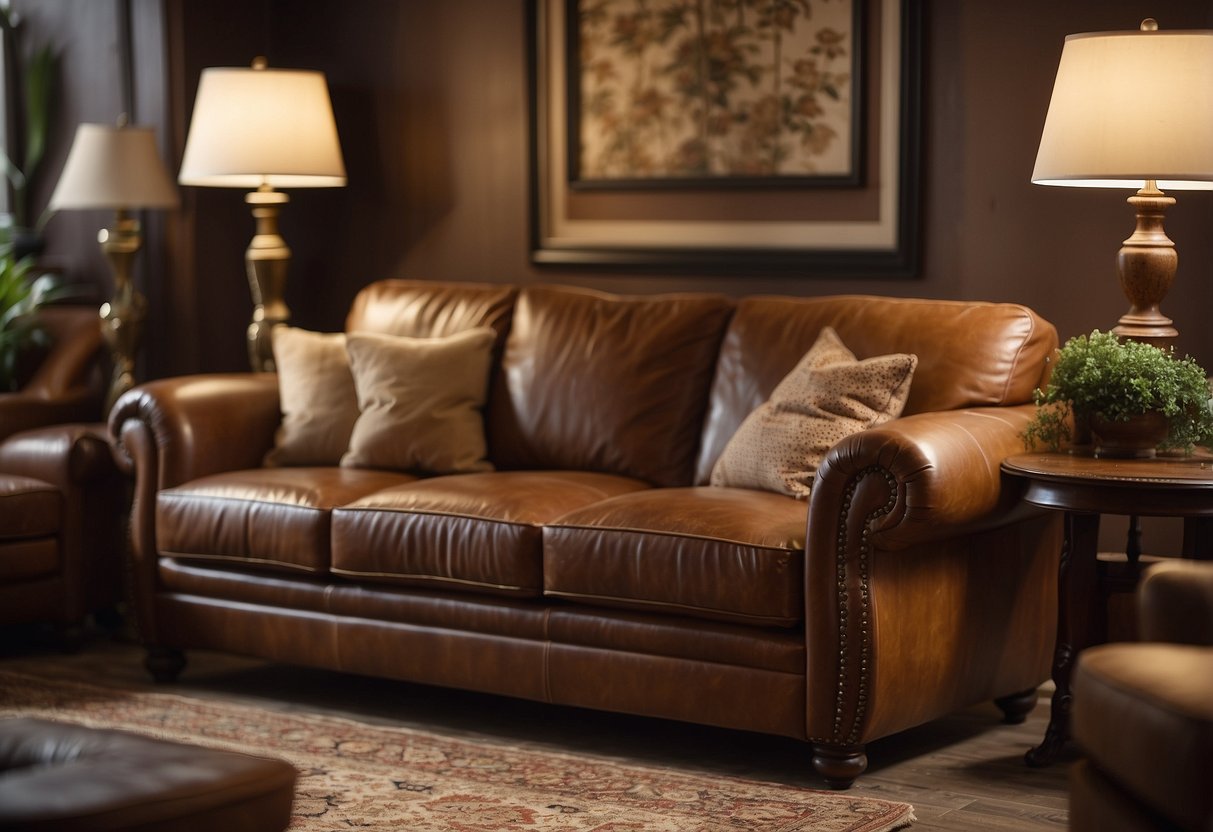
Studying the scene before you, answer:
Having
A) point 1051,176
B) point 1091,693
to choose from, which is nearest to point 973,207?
point 1051,176

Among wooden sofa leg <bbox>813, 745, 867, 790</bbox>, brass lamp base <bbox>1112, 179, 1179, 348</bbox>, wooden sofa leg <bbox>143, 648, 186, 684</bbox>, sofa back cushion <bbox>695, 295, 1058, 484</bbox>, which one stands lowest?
wooden sofa leg <bbox>143, 648, 186, 684</bbox>

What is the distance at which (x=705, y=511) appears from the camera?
3.41 meters

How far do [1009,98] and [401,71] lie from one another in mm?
1992

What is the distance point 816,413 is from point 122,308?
2.43 meters

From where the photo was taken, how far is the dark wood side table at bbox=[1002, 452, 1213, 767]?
307cm

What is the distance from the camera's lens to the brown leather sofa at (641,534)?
3.20 meters

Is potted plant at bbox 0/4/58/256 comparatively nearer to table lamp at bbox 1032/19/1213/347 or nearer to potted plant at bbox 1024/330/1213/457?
table lamp at bbox 1032/19/1213/347

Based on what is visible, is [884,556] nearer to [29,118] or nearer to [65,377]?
[65,377]

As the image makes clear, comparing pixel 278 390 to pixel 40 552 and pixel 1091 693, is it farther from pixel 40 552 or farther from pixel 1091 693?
pixel 1091 693

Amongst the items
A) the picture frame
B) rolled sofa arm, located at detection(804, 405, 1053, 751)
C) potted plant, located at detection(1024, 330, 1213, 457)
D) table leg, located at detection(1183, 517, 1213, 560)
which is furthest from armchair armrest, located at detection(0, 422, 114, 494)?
table leg, located at detection(1183, 517, 1213, 560)

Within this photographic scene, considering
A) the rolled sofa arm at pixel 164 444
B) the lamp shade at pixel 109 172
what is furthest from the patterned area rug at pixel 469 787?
the lamp shade at pixel 109 172

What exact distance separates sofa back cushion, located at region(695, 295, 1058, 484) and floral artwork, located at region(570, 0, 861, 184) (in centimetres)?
55

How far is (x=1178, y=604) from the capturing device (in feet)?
7.39

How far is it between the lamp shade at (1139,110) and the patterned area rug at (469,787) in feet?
4.36
